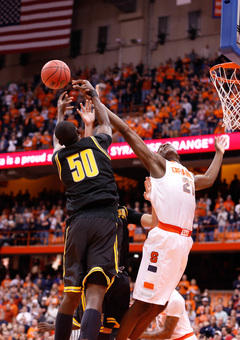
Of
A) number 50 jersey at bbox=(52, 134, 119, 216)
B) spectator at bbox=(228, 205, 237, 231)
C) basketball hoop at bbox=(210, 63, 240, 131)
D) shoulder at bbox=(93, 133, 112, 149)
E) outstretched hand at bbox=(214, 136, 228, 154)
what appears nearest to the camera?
number 50 jersey at bbox=(52, 134, 119, 216)

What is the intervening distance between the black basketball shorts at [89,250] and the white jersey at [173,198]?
24.8 inches

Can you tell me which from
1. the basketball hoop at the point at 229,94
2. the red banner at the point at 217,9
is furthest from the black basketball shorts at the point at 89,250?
the red banner at the point at 217,9

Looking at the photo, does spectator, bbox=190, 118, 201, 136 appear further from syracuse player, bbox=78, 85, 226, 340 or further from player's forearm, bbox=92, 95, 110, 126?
player's forearm, bbox=92, 95, 110, 126

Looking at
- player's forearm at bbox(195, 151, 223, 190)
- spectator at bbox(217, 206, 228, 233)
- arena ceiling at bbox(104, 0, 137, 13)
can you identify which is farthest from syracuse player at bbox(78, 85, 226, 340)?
arena ceiling at bbox(104, 0, 137, 13)

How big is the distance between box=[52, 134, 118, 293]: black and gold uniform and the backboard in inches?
62.3

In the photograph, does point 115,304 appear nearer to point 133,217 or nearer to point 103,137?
point 133,217

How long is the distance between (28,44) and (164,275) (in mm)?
21718

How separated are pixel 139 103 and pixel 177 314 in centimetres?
1836

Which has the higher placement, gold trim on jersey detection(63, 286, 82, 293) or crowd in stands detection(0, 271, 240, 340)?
gold trim on jersey detection(63, 286, 82, 293)

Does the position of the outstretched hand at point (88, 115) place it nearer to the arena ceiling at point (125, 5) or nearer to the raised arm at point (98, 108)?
the raised arm at point (98, 108)

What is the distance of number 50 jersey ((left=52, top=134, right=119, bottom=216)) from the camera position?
206 inches

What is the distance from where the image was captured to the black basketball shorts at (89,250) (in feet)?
16.6

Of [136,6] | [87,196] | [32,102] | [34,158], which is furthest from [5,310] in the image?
[136,6]

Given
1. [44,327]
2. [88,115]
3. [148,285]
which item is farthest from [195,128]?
[148,285]
